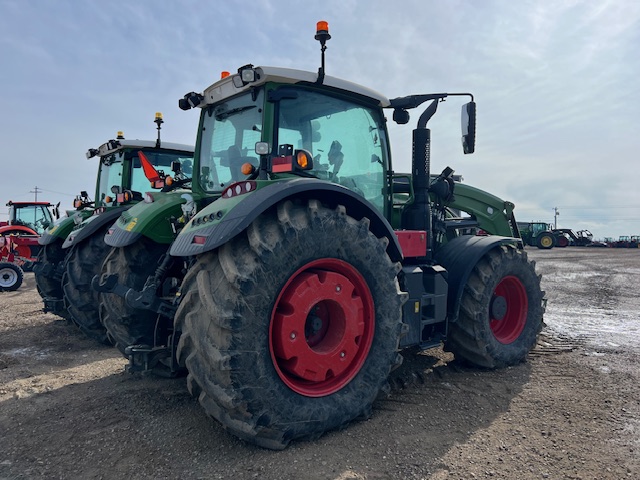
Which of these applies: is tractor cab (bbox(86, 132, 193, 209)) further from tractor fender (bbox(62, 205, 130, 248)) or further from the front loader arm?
the front loader arm

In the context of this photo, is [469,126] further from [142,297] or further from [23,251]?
[23,251]

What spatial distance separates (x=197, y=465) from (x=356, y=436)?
97cm

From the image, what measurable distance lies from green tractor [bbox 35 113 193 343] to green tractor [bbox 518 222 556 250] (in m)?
29.5

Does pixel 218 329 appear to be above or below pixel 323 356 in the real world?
above

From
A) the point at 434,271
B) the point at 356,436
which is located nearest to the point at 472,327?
the point at 434,271

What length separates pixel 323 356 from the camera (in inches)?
121

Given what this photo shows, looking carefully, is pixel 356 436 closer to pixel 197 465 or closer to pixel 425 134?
pixel 197 465

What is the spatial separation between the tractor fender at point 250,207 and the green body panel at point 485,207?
2.57m

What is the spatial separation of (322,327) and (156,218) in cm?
194

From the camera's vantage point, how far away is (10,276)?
11062 mm

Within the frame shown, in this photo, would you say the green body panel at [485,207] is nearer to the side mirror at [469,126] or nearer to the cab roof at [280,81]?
the side mirror at [469,126]

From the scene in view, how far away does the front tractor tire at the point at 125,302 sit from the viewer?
4.06 meters

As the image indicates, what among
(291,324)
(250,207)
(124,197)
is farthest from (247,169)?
(124,197)

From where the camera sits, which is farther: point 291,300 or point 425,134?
point 425,134
